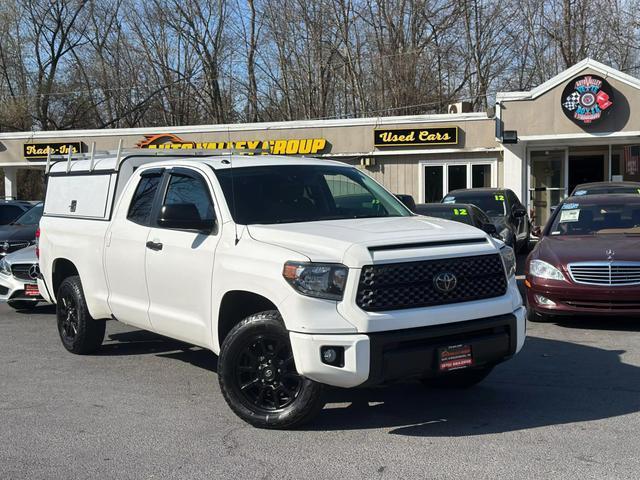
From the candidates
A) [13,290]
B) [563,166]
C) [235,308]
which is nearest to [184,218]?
[235,308]

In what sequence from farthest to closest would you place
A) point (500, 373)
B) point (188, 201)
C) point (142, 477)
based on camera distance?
point (500, 373) < point (188, 201) < point (142, 477)

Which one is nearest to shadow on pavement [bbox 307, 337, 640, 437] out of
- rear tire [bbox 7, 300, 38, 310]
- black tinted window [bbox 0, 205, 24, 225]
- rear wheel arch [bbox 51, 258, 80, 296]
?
rear wheel arch [bbox 51, 258, 80, 296]

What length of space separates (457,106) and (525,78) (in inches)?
484

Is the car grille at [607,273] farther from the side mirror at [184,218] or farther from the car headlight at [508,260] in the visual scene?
the side mirror at [184,218]

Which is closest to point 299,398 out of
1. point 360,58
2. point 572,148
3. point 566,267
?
point 566,267

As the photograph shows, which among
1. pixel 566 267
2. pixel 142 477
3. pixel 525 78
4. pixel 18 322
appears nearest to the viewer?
pixel 142 477

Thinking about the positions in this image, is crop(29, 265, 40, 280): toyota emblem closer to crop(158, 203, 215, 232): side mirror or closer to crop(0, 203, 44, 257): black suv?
crop(0, 203, 44, 257): black suv

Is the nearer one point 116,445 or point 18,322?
point 116,445

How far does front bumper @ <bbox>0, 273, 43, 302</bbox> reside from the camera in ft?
34.5

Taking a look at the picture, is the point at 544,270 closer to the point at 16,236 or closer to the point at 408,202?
the point at 408,202

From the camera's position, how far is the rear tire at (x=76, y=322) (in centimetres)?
757

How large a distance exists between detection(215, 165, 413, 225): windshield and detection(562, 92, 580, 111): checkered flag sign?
14615 millimetres

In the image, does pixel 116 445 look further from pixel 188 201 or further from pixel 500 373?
pixel 500 373

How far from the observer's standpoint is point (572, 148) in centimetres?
2159
